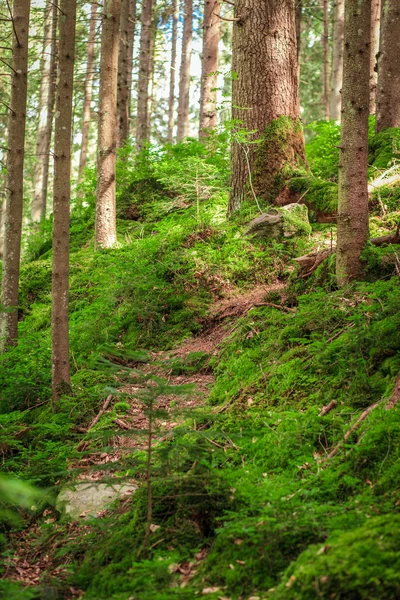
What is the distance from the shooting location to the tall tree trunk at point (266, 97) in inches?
339

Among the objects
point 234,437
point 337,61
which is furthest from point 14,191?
point 337,61

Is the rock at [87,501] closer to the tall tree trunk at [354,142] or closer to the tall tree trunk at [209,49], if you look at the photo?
the tall tree trunk at [354,142]

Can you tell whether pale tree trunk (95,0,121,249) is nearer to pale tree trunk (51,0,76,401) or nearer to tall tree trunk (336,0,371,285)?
pale tree trunk (51,0,76,401)

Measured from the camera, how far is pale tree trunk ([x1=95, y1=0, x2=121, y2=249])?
436 inches

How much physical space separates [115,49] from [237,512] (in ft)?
32.8

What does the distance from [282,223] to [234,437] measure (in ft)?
15.0

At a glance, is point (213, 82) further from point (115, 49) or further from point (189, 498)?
point (189, 498)

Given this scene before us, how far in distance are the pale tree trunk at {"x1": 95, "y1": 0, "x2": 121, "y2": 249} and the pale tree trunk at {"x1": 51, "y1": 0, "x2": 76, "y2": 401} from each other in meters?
4.40

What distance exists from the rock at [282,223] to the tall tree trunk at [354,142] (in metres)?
2.44

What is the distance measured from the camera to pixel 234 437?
159 inches

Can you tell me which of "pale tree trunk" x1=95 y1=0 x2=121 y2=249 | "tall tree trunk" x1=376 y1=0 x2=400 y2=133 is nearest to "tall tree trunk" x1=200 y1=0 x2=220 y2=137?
"pale tree trunk" x1=95 y1=0 x2=121 y2=249

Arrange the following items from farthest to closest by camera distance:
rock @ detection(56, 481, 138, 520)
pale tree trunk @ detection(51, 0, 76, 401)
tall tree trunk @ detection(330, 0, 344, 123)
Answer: tall tree trunk @ detection(330, 0, 344, 123)
pale tree trunk @ detection(51, 0, 76, 401)
rock @ detection(56, 481, 138, 520)

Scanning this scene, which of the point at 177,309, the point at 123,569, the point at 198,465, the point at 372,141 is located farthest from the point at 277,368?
the point at 372,141

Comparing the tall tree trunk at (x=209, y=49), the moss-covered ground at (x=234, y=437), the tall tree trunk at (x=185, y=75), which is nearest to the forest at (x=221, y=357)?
the moss-covered ground at (x=234, y=437)
